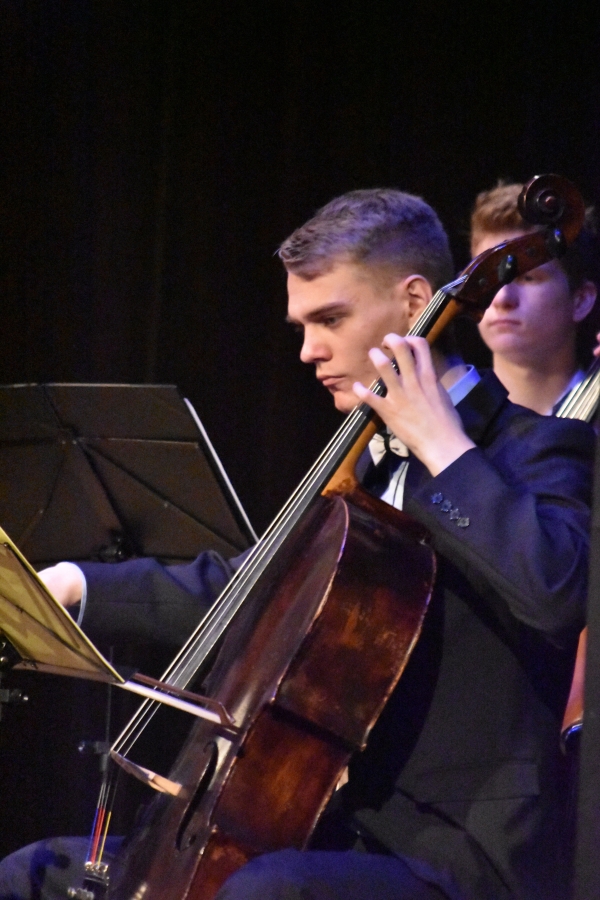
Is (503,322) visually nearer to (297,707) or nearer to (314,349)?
(314,349)

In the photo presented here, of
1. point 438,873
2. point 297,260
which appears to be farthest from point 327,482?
point 438,873

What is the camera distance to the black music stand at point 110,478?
1.90 m

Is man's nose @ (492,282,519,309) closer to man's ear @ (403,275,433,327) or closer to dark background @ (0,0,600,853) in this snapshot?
dark background @ (0,0,600,853)

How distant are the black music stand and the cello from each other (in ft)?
1.80

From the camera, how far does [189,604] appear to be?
69.5 inches

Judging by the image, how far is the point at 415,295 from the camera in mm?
1633

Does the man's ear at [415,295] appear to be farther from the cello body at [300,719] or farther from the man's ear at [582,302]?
the man's ear at [582,302]

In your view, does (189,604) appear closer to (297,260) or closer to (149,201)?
(297,260)

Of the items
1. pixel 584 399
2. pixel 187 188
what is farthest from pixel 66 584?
pixel 187 188

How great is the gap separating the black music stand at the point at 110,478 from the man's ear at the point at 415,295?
1.45ft

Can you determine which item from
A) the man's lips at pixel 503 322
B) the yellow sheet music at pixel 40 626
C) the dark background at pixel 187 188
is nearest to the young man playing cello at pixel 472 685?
the yellow sheet music at pixel 40 626

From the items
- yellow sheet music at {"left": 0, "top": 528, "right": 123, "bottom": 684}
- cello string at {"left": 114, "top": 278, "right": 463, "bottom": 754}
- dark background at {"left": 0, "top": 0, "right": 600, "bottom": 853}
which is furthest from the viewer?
dark background at {"left": 0, "top": 0, "right": 600, "bottom": 853}

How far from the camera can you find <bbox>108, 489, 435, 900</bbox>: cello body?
121 cm

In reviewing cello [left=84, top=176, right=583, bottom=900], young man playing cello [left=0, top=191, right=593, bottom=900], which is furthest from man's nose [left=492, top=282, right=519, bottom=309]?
cello [left=84, top=176, right=583, bottom=900]
